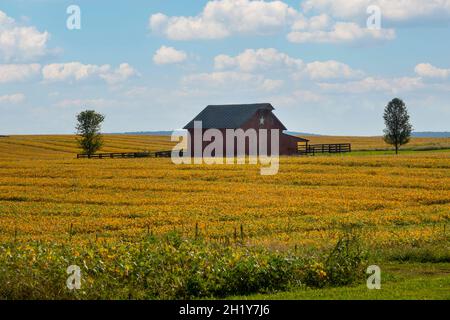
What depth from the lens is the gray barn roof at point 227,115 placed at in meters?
94.7

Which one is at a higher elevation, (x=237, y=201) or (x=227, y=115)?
(x=227, y=115)

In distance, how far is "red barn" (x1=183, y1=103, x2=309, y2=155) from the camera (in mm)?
94375

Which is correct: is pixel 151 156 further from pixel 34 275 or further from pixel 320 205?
pixel 34 275

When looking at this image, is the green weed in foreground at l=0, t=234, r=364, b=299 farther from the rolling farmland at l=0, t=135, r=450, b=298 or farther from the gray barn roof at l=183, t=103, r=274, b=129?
the gray barn roof at l=183, t=103, r=274, b=129

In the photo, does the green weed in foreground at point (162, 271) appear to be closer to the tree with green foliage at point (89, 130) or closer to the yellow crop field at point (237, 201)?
the yellow crop field at point (237, 201)

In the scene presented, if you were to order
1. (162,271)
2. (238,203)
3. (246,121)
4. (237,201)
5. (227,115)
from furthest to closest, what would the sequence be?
1. (227,115)
2. (246,121)
3. (237,201)
4. (238,203)
5. (162,271)

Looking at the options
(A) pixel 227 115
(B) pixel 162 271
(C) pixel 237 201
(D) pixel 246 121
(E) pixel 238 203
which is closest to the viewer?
(B) pixel 162 271

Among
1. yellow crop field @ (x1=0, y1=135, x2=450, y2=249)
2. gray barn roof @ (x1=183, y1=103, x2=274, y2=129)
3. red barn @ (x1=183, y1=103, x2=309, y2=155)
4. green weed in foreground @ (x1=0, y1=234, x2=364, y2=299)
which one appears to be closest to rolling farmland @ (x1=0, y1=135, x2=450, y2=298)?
yellow crop field @ (x1=0, y1=135, x2=450, y2=249)

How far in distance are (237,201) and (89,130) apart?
6860 centimetres

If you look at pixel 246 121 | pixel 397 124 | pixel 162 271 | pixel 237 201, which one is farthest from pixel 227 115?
Result: pixel 162 271

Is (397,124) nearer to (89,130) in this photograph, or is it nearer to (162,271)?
(89,130)

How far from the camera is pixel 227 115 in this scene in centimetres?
9719
